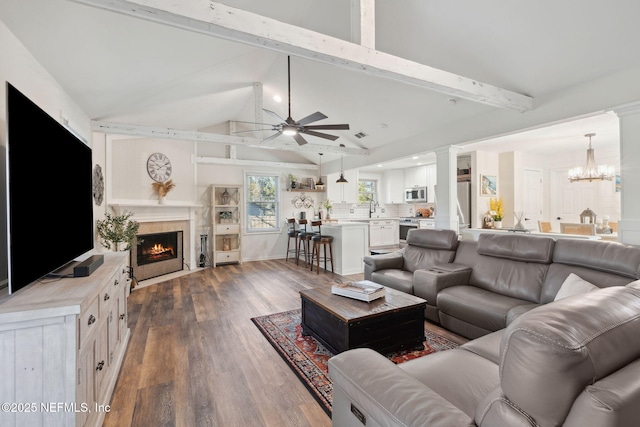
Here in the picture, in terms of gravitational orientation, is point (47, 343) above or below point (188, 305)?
above

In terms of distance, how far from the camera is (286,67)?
471cm

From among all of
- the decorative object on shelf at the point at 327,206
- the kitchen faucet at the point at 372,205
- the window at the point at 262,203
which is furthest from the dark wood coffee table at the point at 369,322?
the kitchen faucet at the point at 372,205

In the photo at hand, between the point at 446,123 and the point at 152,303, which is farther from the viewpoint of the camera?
the point at 446,123

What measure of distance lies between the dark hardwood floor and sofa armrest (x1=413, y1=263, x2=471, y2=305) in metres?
0.35

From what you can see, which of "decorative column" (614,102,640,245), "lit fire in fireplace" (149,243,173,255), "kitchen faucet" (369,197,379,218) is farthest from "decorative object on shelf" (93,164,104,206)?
"kitchen faucet" (369,197,379,218)

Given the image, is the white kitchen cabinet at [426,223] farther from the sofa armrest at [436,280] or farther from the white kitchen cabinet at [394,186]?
the sofa armrest at [436,280]

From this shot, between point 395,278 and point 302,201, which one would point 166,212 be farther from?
point 395,278

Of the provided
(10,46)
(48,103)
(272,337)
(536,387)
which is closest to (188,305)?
(272,337)

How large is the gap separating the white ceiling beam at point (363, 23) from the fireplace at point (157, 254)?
4.58 m

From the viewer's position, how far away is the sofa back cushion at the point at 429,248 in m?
3.81

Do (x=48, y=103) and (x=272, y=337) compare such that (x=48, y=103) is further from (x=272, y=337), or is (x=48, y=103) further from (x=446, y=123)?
(x=446, y=123)

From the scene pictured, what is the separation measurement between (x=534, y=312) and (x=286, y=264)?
20.3ft

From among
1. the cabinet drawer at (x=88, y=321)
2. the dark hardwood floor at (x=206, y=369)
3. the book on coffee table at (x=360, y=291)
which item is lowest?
the dark hardwood floor at (x=206, y=369)

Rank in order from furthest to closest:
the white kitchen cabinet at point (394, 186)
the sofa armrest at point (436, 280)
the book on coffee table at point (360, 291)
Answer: the white kitchen cabinet at point (394, 186) → the sofa armrest at point (436, 280) → the book on coffee table at point (360, 291)
